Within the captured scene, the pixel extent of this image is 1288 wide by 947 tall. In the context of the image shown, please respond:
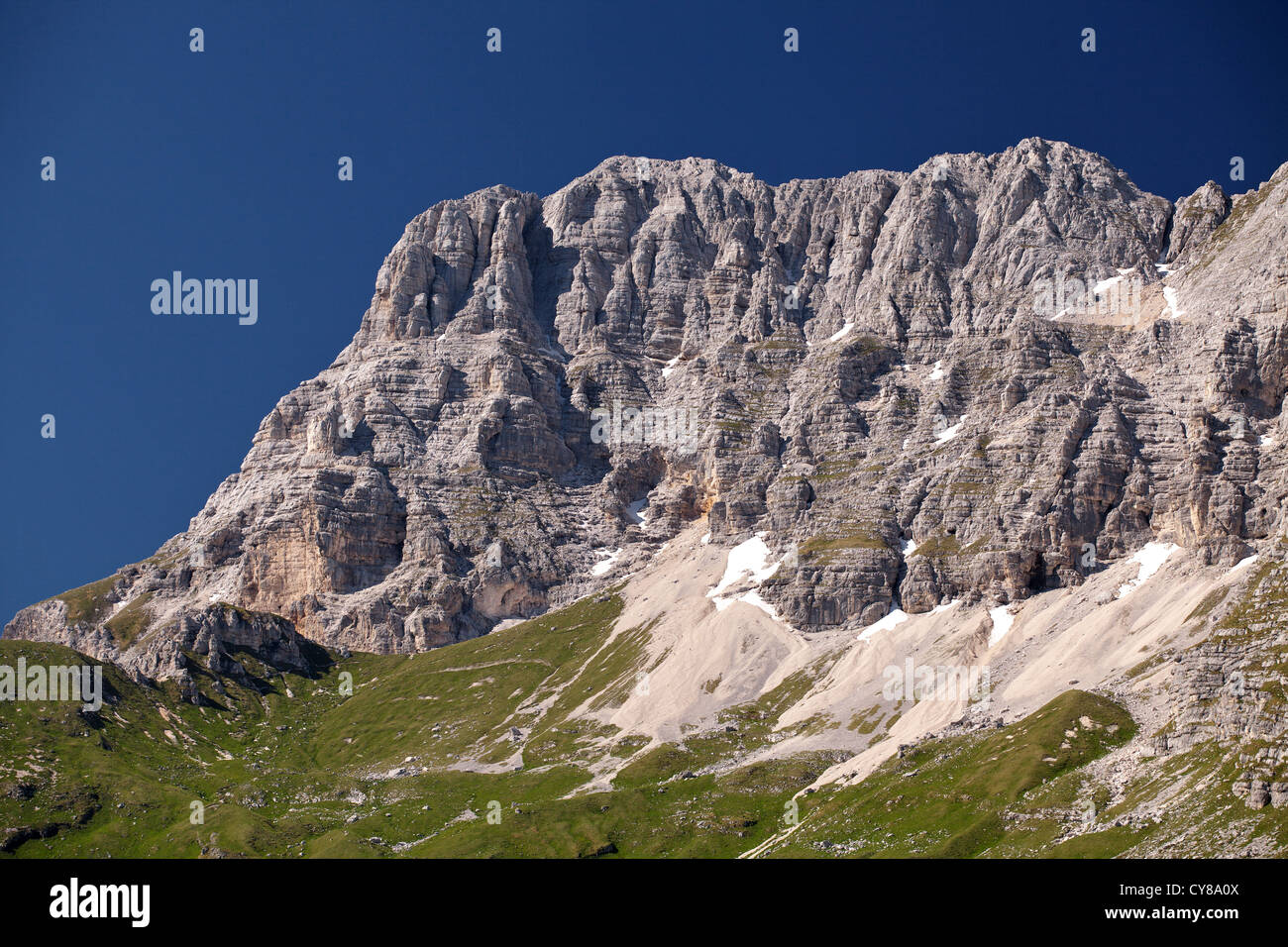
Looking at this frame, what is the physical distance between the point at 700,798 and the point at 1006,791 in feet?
169

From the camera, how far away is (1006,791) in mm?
151625

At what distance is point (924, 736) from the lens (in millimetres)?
188375
